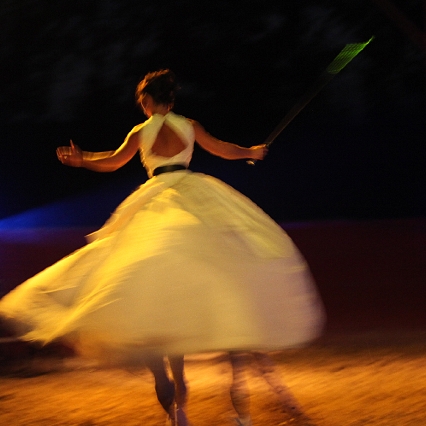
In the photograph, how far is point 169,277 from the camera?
3449 millimetres

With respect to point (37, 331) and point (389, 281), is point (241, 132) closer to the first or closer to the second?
point (389, 281)

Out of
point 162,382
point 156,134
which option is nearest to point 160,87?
point 156,134

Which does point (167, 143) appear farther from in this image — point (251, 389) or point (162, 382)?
point (251, 389)

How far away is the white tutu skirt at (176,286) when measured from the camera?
338cm

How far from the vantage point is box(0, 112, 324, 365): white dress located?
3.38 m

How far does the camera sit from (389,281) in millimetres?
8914

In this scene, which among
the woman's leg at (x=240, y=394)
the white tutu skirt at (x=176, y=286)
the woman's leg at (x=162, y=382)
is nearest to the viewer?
the white tutu skirt at (x=176, y=286)

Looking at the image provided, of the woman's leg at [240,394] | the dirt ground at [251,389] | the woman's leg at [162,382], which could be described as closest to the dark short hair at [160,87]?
the woman's leg at [162,382]

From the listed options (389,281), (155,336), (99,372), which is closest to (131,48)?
(389,281)

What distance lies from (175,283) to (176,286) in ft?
0.05

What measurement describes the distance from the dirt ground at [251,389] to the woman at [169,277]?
978 mm

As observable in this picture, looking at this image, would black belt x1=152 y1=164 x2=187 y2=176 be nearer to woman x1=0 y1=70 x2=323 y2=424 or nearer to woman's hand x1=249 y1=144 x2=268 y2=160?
woman x1=0 y1=70 x2=323 y2=424

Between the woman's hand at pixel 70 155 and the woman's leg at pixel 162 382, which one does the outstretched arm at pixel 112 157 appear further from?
the woman's leg at pixel 162 382

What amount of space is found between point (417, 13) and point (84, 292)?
874cm
